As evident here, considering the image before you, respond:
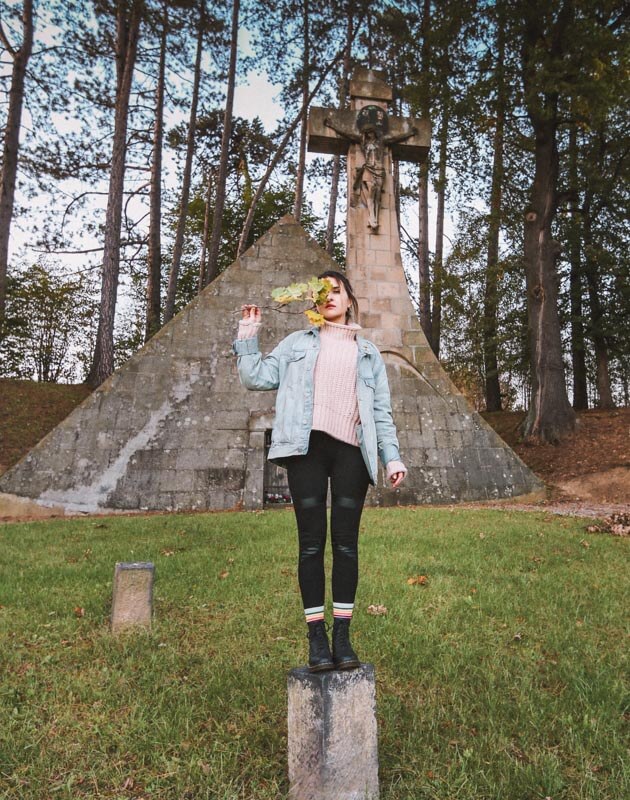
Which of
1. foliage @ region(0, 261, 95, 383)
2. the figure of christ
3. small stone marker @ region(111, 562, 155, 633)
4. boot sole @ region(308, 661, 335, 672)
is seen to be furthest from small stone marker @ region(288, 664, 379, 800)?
foliage @ region(0, 261, 95, 383)

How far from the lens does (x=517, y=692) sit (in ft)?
9.12

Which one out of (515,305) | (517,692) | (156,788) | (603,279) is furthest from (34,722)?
(515,305)

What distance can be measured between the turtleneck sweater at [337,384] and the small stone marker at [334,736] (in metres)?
0.96

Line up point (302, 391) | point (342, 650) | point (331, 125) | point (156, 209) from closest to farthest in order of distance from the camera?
point (342, 650)
point (302, 391)
point (331, 125)
point (156, 209)

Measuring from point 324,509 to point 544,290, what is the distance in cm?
1357

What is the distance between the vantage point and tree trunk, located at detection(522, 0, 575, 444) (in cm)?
1398

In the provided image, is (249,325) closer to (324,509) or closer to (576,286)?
(324,509)

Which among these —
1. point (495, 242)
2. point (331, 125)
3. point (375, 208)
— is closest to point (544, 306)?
point (375, 208)

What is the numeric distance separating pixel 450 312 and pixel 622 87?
46.8 ft

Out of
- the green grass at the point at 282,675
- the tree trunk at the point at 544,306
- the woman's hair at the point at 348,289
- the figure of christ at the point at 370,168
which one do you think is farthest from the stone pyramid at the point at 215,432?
the woman's hair at the point at 348,289

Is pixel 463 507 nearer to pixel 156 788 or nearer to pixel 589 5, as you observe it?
pixel 156 788

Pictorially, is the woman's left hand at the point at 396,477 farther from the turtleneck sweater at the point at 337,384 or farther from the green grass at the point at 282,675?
the green grass at the point at 282,675

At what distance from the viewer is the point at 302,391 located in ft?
8.37

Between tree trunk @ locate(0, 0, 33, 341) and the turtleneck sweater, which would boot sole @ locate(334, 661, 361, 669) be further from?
tree trunk @ locate(0, 0, 33, 341)
